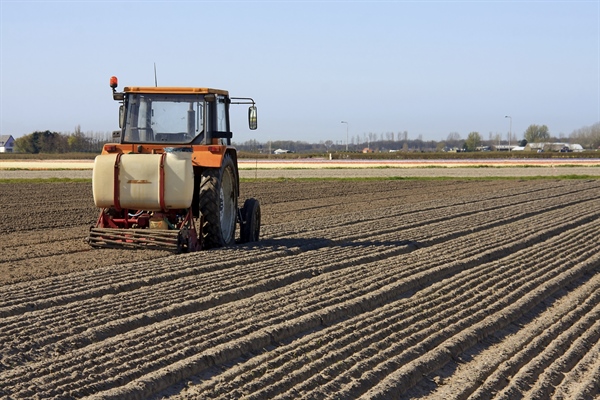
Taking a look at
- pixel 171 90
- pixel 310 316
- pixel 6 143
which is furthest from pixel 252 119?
pixel 6 143

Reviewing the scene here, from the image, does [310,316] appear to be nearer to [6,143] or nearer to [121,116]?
[121,116]

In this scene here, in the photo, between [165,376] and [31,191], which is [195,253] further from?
[31,191]

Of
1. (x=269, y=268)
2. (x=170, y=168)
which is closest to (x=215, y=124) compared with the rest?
(x=170, y=168)

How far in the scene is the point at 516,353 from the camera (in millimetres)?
7195

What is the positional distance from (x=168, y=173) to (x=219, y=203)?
794mm

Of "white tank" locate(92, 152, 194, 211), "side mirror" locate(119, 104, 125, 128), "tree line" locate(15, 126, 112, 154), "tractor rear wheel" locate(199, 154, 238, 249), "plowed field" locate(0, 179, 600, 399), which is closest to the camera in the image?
"plowed field" locate(0, 179, 600, 399)

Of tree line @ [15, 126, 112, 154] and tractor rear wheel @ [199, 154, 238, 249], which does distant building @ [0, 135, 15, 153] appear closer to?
tree line @ [15, 126, 112, 154]

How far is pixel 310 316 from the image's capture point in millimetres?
7824

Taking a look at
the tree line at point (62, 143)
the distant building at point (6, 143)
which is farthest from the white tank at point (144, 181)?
the distant building at point (6, 143)

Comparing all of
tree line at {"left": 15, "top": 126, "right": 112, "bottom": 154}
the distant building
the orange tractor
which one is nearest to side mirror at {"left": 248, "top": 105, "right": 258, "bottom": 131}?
the orange tractor

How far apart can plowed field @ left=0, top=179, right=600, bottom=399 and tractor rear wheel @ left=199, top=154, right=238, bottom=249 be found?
→ 32cm

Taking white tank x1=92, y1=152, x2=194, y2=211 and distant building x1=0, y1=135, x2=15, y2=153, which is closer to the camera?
white tank x1=92, y1=152, x2=194, y2=211

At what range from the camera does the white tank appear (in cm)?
1119

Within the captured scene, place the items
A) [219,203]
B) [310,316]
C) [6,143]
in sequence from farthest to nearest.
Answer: [6,143]
[219,203]
[310,316]
